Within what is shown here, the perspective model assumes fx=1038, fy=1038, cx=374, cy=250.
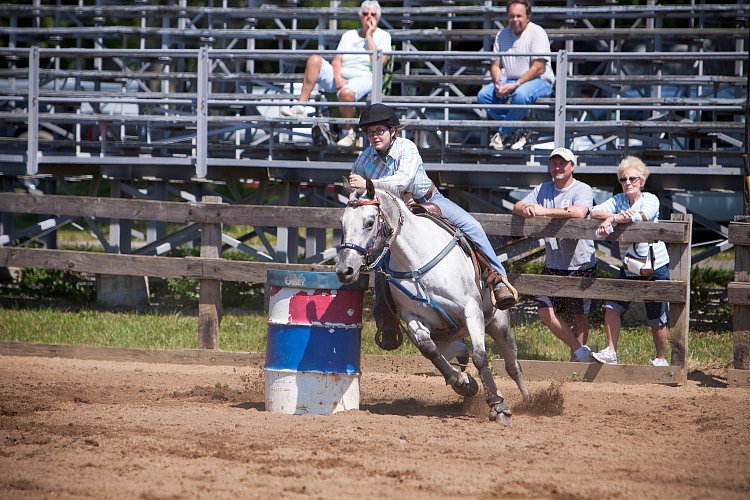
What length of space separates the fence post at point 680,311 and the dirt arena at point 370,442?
0.33m

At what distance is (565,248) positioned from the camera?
10117 mm

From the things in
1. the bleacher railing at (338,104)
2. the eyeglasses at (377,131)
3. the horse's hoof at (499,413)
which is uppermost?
the bleacher railing at (338,104)

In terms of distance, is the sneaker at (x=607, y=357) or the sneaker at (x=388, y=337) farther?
the sneaker at (x=607, y=357)

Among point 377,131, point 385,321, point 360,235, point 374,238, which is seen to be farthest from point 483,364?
point 377,131

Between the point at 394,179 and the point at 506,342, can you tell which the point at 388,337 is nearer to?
the point at 506,342

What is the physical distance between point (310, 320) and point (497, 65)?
543 cm

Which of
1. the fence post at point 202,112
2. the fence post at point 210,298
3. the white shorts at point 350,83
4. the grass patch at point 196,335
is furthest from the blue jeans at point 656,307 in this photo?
the fence post at point 202,112

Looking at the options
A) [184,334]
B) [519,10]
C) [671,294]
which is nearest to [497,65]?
[519,10]

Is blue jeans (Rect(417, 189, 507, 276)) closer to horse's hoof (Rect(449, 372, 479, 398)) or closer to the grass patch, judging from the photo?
horse's hoof (Rect(449, 372, 479, 398))

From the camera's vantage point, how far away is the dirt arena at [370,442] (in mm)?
5742

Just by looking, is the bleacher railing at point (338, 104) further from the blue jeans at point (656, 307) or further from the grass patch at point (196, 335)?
the blue jeans at point (656, 307)

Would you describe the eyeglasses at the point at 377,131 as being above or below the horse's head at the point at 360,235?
above

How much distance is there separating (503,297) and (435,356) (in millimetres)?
770

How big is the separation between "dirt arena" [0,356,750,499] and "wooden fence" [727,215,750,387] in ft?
0.73
